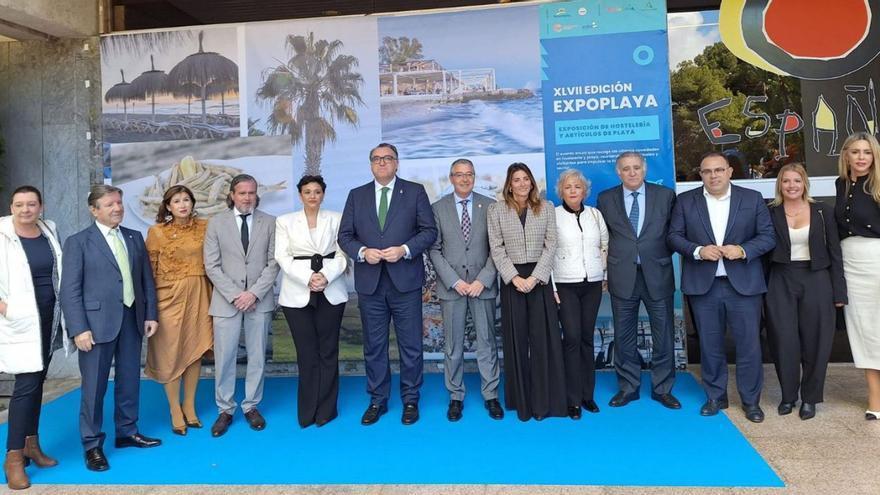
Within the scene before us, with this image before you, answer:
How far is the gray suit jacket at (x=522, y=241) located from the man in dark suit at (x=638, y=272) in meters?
0.55

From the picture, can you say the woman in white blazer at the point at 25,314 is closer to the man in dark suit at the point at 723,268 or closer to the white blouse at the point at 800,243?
the man in dark suit at the point at 723,268

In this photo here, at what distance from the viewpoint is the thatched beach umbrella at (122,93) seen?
5.83 meters

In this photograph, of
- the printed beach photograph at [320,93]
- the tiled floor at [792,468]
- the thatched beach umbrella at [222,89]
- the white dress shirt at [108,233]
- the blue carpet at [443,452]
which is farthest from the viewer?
the thatched beach umbrella at [222,89]

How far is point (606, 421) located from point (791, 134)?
315 cm

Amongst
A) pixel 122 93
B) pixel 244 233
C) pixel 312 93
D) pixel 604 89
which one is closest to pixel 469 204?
pixel 244 233

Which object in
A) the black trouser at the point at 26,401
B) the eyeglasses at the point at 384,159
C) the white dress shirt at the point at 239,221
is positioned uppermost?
the eyeglasses at the point at 384,159

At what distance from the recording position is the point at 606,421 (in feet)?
13.2

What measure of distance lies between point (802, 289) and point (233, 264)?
382cm

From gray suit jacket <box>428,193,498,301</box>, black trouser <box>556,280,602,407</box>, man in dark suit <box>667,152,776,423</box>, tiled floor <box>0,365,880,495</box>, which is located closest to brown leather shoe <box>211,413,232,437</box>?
tiled floor <box>0,365,880,495</box>

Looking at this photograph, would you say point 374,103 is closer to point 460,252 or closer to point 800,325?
point 460,252

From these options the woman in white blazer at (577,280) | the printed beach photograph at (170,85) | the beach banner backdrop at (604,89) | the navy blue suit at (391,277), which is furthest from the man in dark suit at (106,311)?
the beach banner backdrop at (604,89)

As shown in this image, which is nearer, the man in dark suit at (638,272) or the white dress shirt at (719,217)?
the white dress shirt at (719,217)

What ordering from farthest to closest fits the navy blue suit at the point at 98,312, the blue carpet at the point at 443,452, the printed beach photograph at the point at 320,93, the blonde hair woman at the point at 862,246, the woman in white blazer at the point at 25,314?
1. the printed beach photograph at the point at 320,93
2. the blonde hair woman at the point at 862,246
3. the navy blue suit at the point at 98,312
4. the woman in white blazer at the point at 25,314
5. the blue carpet at the point at 443,452

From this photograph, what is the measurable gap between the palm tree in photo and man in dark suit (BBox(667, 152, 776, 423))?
120 inches
